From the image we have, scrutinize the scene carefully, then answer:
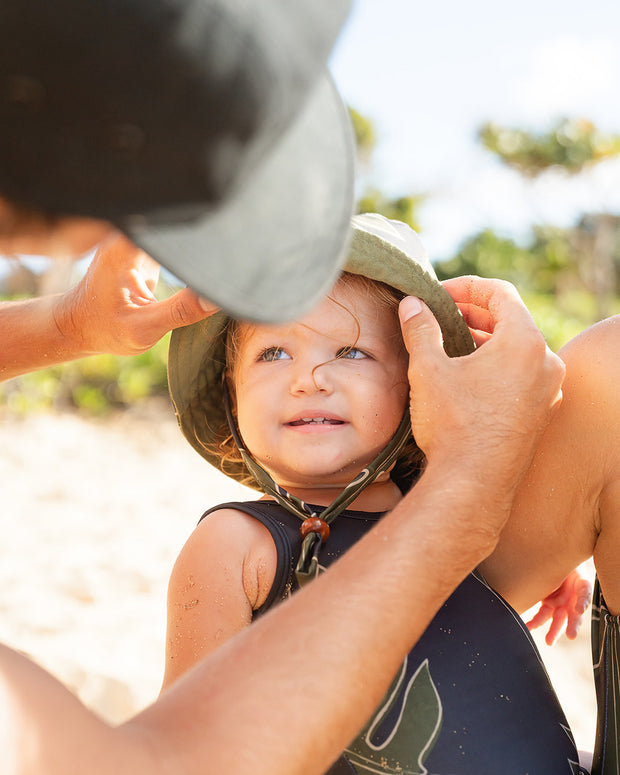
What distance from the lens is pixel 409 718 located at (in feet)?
5.88

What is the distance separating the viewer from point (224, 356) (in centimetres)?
244

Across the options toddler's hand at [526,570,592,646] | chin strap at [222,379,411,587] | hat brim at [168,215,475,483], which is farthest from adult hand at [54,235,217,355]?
toddler's hand at [526,570,592,646]

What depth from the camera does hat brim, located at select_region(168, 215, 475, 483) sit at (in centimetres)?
202

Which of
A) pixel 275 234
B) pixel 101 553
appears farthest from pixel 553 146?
pixel 275 234

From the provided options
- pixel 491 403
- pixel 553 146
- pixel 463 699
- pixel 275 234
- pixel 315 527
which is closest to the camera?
pixel 275 234

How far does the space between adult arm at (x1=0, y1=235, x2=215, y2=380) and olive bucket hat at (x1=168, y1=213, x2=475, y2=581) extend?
6.9 inches

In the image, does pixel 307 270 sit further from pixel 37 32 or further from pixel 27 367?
pixel 27 367

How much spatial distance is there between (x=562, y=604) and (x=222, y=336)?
4.36 feet

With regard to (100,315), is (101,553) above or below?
below

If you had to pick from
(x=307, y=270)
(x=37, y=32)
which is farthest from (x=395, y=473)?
(x=37, y=32)

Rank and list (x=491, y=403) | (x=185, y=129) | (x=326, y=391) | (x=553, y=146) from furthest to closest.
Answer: (x=553, y=146) → (x=326, y=391) → (x=491, y=403) → (x=185, y=129)

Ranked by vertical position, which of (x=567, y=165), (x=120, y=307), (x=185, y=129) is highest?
(x=185, y=129)

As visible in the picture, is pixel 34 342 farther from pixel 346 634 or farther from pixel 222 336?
pixel 346 634

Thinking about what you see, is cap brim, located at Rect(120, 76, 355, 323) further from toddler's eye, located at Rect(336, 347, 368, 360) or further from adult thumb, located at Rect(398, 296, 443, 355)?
toddler's eye, located at Rect(336, 347, 368, 360)
